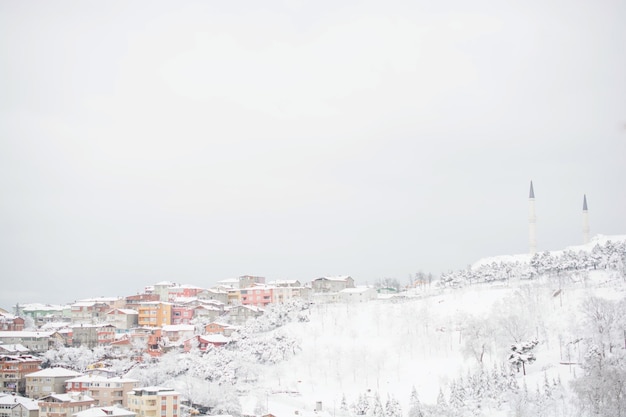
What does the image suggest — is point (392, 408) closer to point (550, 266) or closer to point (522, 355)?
point (522, 355)

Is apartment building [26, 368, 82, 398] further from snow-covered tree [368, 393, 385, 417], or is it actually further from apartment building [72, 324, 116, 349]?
snow-covered tree [368, 393, 385, 417]

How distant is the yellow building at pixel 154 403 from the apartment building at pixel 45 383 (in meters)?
6.14

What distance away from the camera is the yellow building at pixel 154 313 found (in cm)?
5703

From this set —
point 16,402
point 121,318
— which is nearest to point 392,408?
point 16,402

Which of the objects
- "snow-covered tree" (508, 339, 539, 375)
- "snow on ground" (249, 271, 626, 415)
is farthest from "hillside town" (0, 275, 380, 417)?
"snow-covered tree" (508, 339, 539, 375)

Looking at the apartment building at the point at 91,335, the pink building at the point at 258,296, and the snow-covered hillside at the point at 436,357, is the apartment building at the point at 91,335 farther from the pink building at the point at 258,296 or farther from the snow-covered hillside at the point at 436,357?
the pink building at the point at 258,296

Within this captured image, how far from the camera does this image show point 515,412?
3381 centimetres

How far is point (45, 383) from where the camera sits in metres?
41.7

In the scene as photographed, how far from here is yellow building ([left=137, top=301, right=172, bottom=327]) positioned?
2245 inches

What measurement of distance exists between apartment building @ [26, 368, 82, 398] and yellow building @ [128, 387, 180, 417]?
6144 mm

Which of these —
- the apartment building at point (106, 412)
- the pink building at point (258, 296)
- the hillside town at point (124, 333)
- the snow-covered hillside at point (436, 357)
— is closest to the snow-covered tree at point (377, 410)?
the snow-covered hillside at point (436, 357)

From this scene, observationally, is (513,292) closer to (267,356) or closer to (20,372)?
(267,356)

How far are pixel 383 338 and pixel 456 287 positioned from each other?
1252 centimetres

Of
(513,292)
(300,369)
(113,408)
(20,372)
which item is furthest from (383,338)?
(20,372)
